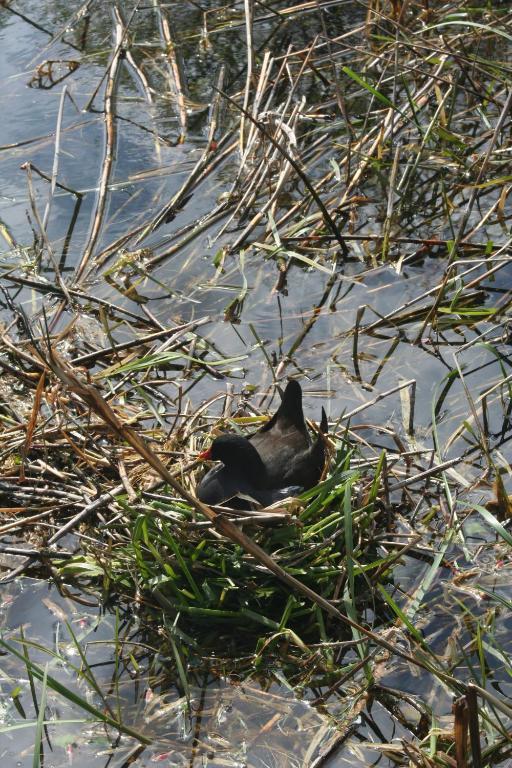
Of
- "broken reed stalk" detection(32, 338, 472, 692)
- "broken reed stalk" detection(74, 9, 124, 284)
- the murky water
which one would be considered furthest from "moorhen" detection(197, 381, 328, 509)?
"broken reed stalk" detection(74, 9, 124, 284)

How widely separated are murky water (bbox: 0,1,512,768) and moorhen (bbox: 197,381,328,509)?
0.48 m

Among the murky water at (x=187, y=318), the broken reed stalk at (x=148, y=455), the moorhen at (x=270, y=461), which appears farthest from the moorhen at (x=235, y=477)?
the broken reed stalk at (x=148, y=455)

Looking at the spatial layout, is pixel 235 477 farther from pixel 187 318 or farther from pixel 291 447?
pixel 187 318

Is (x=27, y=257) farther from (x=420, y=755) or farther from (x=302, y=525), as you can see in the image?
(x=420, y=755)

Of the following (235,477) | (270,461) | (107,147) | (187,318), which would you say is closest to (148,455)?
(235,477)

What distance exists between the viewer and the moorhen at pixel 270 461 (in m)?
3.77

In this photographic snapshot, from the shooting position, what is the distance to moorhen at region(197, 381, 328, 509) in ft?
12.4

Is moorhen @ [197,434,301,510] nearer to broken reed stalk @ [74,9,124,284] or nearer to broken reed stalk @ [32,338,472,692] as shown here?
broken reed stalk @ [32,338,472,692]

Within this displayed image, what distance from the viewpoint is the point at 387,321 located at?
4969 mm

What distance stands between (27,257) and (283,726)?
336 cm

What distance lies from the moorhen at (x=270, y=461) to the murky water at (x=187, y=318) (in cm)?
48

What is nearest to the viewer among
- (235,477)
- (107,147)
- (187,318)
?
(235,477)

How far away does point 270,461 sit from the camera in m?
3.94

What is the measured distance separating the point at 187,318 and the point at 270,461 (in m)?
1.48
